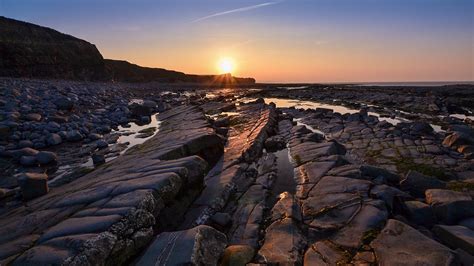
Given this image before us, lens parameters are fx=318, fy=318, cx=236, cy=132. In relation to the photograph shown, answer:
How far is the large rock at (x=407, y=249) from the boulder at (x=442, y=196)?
136 cm

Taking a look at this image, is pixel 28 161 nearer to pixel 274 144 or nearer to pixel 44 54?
pixel 274 144

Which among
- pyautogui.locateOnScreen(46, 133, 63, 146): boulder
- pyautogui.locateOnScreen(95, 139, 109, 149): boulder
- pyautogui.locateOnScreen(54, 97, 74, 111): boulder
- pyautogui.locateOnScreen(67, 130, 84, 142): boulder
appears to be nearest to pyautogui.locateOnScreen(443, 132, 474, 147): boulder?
pyautogui.locateOnScreen(95, 139, 109, 149): boulder

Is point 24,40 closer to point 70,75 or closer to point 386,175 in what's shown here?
point 70,75

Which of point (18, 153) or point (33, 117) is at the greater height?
point (33, 117)

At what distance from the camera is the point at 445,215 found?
505 cm

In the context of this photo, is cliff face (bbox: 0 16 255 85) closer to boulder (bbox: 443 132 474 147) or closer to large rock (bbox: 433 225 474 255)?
boulder (bbox: 443 132 474 147)

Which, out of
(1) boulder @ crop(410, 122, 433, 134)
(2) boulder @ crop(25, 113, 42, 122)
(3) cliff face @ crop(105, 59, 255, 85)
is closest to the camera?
(1) boulder @ crop(410, 122, 433, 134)

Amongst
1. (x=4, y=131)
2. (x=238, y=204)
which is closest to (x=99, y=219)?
(x=238, y=204)

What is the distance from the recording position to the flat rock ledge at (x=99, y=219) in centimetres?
354

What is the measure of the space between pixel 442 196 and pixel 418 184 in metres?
0.80

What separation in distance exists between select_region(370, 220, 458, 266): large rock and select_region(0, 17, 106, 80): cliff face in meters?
48.8

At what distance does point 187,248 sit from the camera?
372cm

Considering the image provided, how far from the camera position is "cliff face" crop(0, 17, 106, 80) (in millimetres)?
43969

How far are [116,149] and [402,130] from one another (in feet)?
35.0
